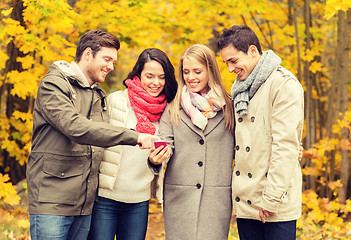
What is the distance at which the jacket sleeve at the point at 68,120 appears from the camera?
7.91 feet

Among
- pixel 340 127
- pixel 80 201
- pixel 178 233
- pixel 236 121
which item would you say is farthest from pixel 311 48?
pixel 80 201

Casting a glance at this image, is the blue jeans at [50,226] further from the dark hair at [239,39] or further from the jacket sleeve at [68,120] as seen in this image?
the dark hair at [239,39]

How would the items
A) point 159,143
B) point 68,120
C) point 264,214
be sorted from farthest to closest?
point 159,143 → point 264,214 → point 68,120

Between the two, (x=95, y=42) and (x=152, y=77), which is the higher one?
(x=95, y=42)

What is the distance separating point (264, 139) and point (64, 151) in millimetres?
1264

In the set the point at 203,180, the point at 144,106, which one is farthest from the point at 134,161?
the point at 203,180

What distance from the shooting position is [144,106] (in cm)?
300

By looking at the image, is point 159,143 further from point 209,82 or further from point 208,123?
point 209,82

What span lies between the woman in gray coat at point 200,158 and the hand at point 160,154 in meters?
0.18

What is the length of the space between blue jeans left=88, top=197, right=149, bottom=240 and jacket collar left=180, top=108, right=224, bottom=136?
26.7 inches

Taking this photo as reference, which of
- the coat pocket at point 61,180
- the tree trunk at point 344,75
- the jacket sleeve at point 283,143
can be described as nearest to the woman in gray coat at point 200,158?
the jacket sleeve at point 283,143

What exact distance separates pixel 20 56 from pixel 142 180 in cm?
353

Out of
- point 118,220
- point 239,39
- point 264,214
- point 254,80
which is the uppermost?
point 239,39

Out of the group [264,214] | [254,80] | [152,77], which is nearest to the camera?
[264,214]
